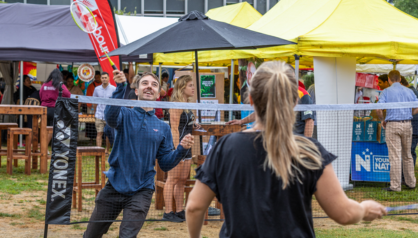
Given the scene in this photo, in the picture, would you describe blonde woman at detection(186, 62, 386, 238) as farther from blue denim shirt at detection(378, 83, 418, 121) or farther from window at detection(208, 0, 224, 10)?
window at detection(208, 0, 224, 10)

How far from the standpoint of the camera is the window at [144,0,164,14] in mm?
29602

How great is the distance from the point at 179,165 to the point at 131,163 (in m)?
1.82

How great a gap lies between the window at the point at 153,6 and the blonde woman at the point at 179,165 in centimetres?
2536

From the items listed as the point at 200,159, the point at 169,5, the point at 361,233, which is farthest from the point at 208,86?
the point at 169,5

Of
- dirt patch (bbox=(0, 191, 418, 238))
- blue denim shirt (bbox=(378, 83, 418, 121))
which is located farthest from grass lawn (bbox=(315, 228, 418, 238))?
blue denim shirt (bbox=(378, 83, 418, 121))

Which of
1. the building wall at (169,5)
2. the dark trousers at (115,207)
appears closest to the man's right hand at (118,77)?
the dark trousers at (115,207)

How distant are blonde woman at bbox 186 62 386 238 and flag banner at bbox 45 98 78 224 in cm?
259

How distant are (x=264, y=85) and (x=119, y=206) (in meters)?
2.20

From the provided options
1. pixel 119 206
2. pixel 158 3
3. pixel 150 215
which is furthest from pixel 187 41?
pixel 158 3

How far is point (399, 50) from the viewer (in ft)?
23.2

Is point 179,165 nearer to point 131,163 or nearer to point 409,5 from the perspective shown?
point 131,163

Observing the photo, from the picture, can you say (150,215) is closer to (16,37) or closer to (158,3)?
(16,37)

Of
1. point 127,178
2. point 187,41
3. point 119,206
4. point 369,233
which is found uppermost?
point 187,41

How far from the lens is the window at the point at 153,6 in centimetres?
2960
